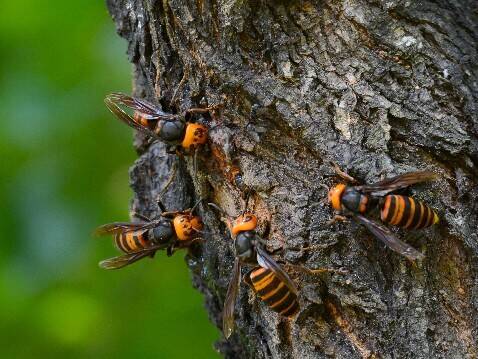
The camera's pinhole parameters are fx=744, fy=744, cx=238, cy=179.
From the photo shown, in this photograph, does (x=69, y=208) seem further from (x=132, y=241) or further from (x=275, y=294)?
(x=275, y=294)

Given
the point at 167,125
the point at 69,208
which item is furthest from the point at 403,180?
the point at 69,208

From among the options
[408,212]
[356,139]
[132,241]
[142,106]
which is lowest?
[132,241]

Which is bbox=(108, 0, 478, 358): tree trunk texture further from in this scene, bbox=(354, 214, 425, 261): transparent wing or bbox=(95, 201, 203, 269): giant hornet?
bbox=(95, 201, 203, 269): giant hornet

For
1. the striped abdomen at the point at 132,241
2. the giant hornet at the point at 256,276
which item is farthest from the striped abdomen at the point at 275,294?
the striped abdomen at the point at 132,241

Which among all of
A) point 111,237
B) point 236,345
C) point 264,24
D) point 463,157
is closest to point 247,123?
point 264,24

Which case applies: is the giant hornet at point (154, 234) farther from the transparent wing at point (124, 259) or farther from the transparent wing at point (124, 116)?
the transparent wing at point (124, 116)

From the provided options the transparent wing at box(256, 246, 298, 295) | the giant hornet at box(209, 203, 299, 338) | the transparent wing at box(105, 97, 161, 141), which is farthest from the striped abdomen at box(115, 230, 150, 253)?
the transparent wing at box(256, 246, 298, 295)
